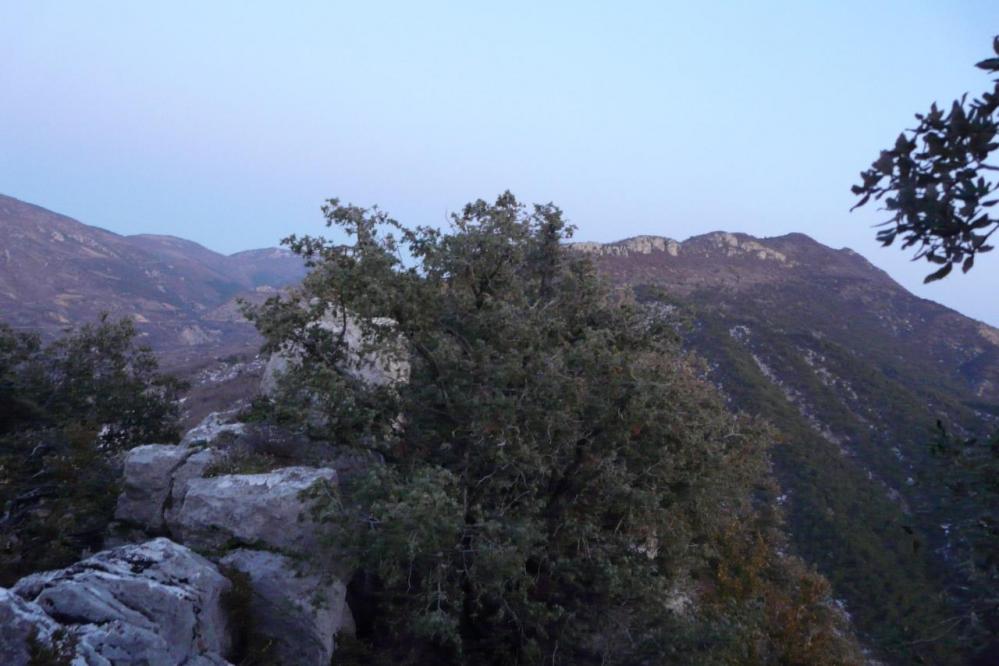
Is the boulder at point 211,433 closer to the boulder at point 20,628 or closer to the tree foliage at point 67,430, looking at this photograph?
the tree foliage at point 67,430

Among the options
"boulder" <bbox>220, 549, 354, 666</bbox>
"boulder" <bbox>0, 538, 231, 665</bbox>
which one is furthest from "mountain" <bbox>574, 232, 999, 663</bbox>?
"boulder" <bbox>220, 549, 354, 666</bbox>

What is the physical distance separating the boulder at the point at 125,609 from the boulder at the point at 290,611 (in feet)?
4.56

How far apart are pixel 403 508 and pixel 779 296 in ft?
237

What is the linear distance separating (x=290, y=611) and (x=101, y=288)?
119 meters

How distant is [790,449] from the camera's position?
38250 millimetres

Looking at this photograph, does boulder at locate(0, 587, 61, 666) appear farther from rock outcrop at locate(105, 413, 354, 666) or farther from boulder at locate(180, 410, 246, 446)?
boulder at locate(180, 410, 246, 446)

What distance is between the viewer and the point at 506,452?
1189cm

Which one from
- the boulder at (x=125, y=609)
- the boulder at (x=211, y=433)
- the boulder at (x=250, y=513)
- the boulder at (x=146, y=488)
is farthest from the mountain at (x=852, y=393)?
the boulder at (x=146, y=488)

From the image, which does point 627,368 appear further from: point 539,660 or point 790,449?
point 790,449

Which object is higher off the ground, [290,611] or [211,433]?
[211,433]

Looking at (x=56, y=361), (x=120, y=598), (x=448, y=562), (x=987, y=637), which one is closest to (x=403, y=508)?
(x=448, y=562)

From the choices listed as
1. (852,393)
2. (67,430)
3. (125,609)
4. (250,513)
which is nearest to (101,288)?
(852,393)

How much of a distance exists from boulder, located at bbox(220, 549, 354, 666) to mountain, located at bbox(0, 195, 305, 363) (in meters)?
70.9

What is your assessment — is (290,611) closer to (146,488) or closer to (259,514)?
(259,514)
